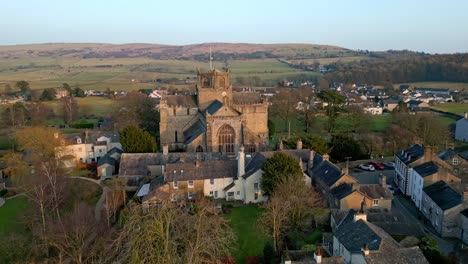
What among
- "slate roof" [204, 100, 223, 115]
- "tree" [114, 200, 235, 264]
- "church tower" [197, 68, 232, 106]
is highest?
"church tower" [197, 68, 232, 106]

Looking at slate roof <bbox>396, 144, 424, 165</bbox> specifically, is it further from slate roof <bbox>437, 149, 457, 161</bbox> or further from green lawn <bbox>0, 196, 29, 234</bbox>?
green lawn <bbox>0, 196, 29, 234</bbox>

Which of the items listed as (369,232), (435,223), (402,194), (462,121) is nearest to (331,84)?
(462,121)

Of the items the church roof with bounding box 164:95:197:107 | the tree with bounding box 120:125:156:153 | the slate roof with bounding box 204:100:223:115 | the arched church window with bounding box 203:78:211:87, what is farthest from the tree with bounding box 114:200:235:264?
the arched church window with bounding box 203:78:211:87

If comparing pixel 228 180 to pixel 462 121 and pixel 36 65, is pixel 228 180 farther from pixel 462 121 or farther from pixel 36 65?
pixel 36 65

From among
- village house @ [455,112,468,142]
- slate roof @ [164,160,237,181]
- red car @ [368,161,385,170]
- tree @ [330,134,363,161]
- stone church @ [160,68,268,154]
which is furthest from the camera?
village house @ [455,112,468,142]

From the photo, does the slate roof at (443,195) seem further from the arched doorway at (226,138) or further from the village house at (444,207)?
the arched doorway at (226,138)

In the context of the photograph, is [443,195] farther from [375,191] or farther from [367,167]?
[367,167]
